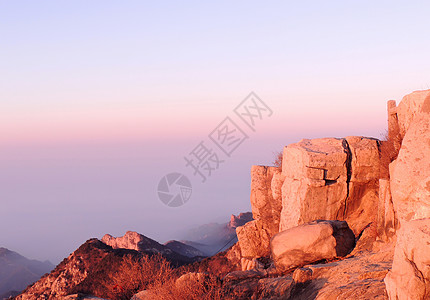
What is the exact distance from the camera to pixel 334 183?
741 inches

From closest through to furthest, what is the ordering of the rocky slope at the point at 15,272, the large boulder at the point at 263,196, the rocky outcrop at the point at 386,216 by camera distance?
the rocky outcrop at the point at 386,216 < the large boulder at the point at 263,196 < the rocky slope at the point at 15,272

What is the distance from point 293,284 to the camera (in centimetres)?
1182

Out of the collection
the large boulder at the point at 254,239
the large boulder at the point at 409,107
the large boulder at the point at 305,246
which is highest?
the large boulder at the point at 409,107

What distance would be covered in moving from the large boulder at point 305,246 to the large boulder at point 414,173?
9.02 ft

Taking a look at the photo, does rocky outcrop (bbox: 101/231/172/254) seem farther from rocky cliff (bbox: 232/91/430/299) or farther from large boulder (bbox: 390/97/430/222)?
large boulder (bbox: 390/97/430/222)

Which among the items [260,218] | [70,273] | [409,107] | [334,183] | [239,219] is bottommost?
[239,219]

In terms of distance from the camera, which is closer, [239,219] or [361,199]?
[361,199]

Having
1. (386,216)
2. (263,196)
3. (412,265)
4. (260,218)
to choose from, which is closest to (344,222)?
(386,216)

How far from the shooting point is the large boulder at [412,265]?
725 cm

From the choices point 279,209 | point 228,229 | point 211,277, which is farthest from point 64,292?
point 228,229

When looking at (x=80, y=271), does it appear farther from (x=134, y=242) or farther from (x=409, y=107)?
(x=409, y=107)

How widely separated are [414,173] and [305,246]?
427 cm

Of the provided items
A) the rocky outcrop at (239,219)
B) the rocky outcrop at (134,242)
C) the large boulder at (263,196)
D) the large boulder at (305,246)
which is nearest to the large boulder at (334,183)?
the large boulder at (305,246)

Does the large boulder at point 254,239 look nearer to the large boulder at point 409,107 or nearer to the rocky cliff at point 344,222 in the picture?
the rocky cliff at point 344,222
